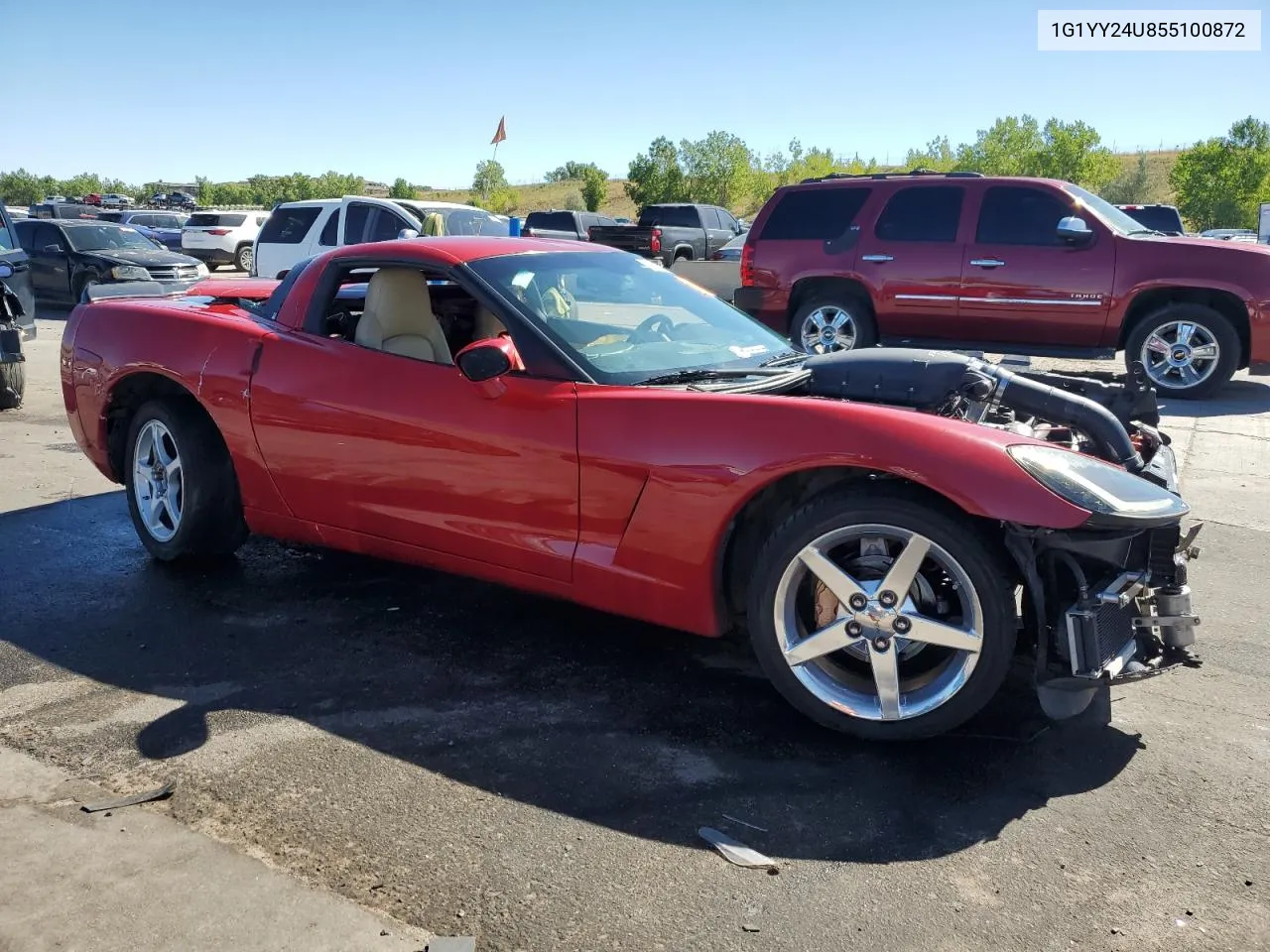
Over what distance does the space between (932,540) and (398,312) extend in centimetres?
247

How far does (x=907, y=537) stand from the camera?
125 inches

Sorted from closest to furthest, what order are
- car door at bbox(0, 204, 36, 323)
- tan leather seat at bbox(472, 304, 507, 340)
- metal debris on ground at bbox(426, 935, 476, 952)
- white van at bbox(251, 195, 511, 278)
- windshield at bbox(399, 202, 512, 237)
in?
metal debris on ground at bbox(426, 935, 476, 952) → tan leather seat at bbox(472, 304, 507, 340) → car door at bbox(0, 204, 36, 323) → white van at bbox(251, 195, 511, 278) → windshield at bbox(399, 202, 512, 237)

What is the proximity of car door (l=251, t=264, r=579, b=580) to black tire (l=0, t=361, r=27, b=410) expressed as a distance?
6.00 m

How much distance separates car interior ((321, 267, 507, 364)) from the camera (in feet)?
14.6

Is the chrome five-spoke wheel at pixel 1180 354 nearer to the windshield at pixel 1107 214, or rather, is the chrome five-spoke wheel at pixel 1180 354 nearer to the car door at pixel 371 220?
the windshield at pixel 1107 214

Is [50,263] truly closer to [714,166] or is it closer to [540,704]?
[540,704]

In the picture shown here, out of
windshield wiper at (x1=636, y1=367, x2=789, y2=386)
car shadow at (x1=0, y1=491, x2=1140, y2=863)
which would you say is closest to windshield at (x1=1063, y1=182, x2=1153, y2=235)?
windshield wiper at (x1=636, y1=367, x2=789, y2=386)

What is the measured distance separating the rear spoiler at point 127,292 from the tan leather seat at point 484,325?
195cm

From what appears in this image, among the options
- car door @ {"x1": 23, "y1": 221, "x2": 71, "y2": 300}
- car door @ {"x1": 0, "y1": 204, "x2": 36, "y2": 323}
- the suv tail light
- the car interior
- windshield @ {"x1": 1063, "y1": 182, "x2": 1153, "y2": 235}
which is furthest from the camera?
car door @ {"x1": 23, "y1": 221, "x2": 71, "y2": 300}

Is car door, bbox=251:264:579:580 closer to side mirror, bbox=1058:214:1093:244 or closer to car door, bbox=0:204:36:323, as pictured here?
car door, bbox=0:204:36:323

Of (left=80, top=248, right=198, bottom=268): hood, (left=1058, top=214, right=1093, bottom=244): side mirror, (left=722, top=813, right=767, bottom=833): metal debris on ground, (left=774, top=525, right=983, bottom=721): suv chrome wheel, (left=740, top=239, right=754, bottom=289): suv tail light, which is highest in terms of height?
(left=80, top=248, right=198, bottom=268): hood

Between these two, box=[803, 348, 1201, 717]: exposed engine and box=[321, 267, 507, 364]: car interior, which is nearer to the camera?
box=[803, 348, 1201, 717]: exposed engine

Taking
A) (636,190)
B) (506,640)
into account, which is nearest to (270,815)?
(506,640)

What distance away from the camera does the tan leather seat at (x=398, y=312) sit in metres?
4.52
